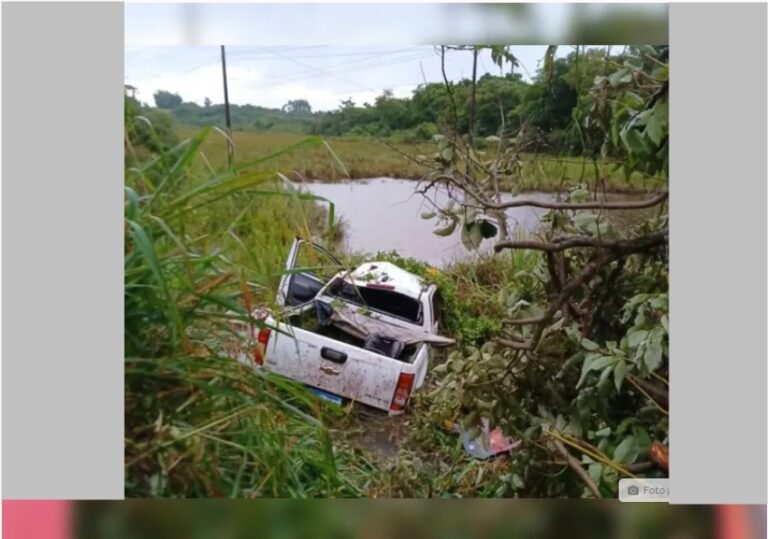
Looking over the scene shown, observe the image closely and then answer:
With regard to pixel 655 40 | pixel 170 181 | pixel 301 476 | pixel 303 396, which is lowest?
pixel 301 476

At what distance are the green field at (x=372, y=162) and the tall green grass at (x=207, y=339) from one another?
0.08 ft

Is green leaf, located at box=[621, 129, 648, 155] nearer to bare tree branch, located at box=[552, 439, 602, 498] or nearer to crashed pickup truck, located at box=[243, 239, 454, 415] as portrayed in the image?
crashed pickup truck, located at box=[243, 239, 454, 415]

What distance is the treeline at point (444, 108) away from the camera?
6.05ft

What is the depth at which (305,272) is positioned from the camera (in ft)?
6.10

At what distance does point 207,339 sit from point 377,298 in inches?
17.4

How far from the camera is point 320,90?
1.85 meters

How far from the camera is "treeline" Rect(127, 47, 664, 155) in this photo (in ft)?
6.05
